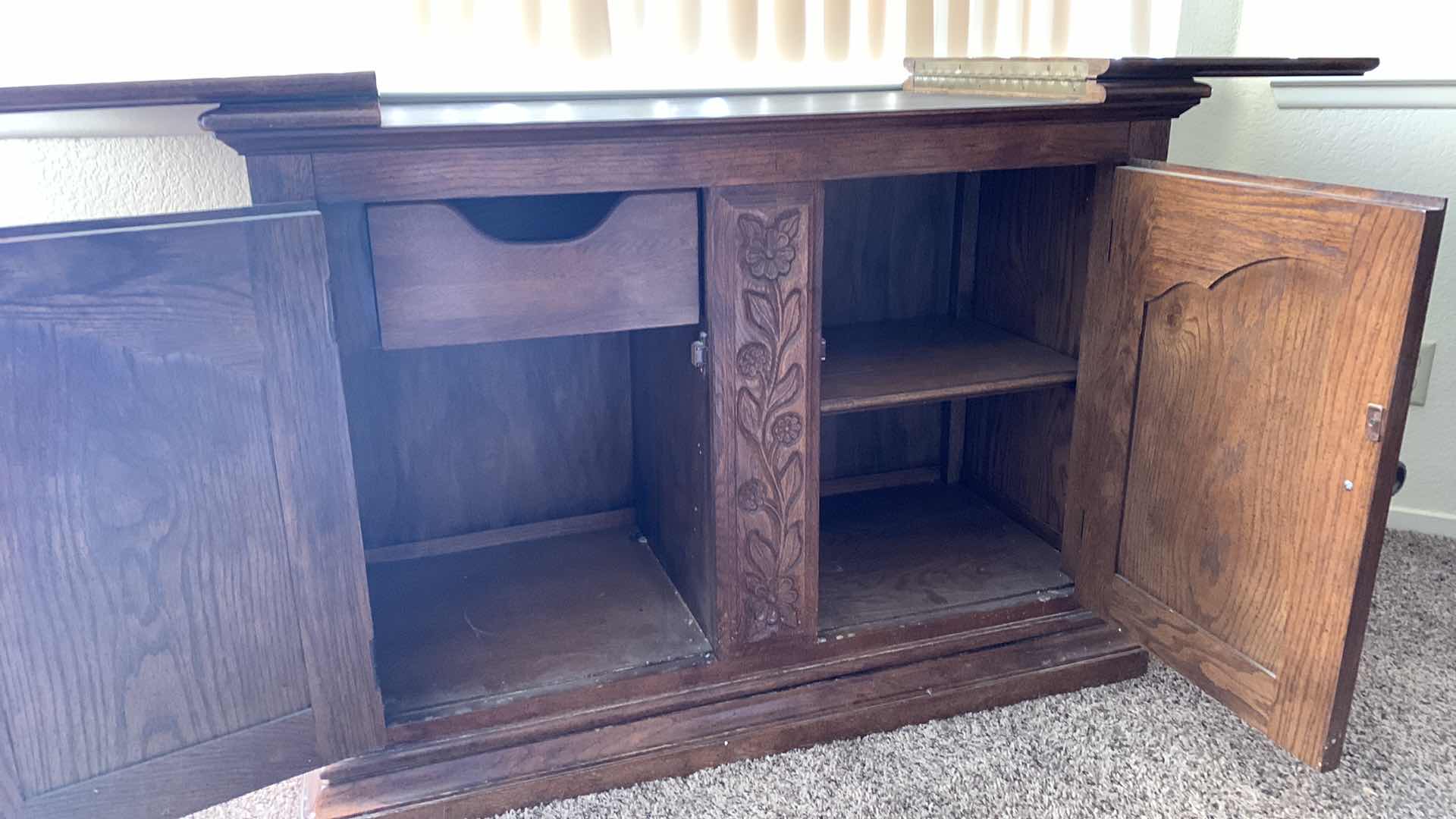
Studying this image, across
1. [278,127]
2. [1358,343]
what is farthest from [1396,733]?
[278,127]

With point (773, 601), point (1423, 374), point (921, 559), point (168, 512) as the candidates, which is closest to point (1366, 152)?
point (1423, 374)

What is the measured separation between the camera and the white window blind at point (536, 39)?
1.20 meters

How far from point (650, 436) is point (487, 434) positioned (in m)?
0.22

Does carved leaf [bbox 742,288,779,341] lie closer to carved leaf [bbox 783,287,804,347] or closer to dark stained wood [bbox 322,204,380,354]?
carved leaf [bbox 783,287,804,347]

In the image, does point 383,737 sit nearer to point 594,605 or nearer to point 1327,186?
point 594,605

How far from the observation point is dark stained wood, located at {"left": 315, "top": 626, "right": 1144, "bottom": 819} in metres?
1.04

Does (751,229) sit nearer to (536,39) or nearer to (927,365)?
(927,365)

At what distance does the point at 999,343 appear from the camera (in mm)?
1378

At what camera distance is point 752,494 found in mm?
1099

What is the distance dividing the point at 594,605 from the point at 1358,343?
82 centimetres

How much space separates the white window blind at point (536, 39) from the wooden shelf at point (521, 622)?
23.3 inches

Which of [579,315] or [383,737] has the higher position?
[579,315]

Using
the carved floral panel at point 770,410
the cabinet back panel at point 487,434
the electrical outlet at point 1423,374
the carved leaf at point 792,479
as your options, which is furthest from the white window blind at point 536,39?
the electrical outlet at point 1423,374

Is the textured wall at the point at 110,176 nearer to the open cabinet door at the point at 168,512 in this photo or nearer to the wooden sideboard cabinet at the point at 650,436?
the wooden sideboard cabinet at the point at 650,436
